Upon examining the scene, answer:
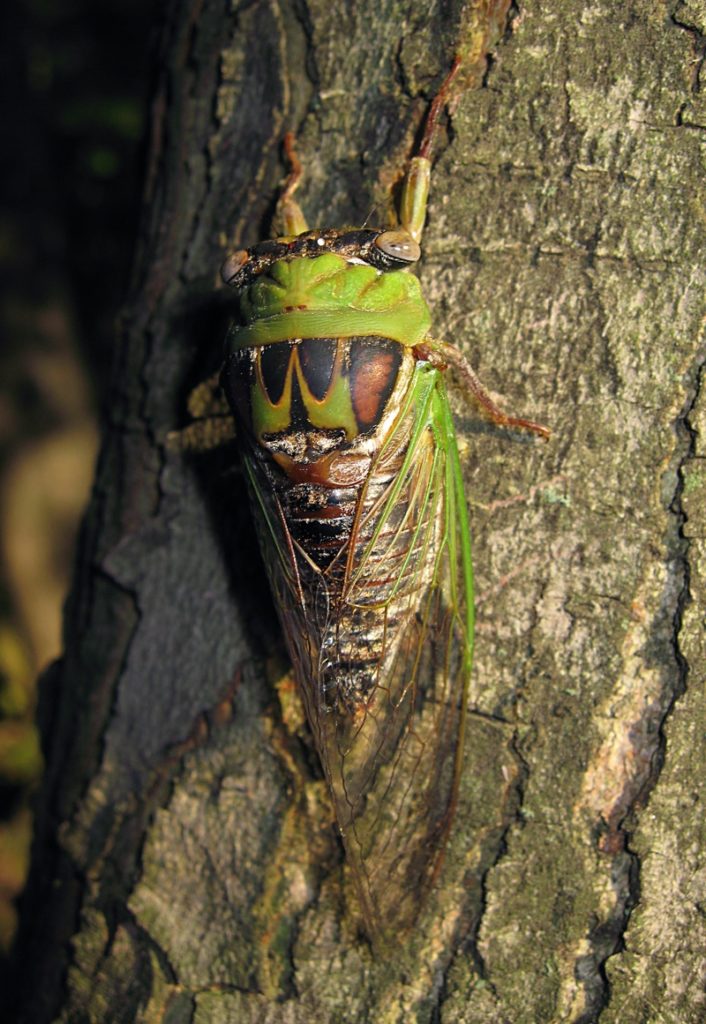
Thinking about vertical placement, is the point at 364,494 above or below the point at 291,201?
below

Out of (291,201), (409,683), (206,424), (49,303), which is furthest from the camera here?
(49,303)

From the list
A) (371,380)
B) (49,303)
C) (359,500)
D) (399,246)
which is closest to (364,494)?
(359,500)

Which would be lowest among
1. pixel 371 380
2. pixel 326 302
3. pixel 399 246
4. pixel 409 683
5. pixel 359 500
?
pixel 409 683

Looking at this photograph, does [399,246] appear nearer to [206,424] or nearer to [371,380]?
[371,380]

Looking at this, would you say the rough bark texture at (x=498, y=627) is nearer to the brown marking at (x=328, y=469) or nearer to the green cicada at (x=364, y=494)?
the green cicada at (x=364, y=494)

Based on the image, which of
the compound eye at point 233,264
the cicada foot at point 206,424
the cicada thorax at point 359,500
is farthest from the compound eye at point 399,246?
the cicada foot at point 206,424

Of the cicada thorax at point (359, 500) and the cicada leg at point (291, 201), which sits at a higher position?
the cicada leg at point (291, 201)
